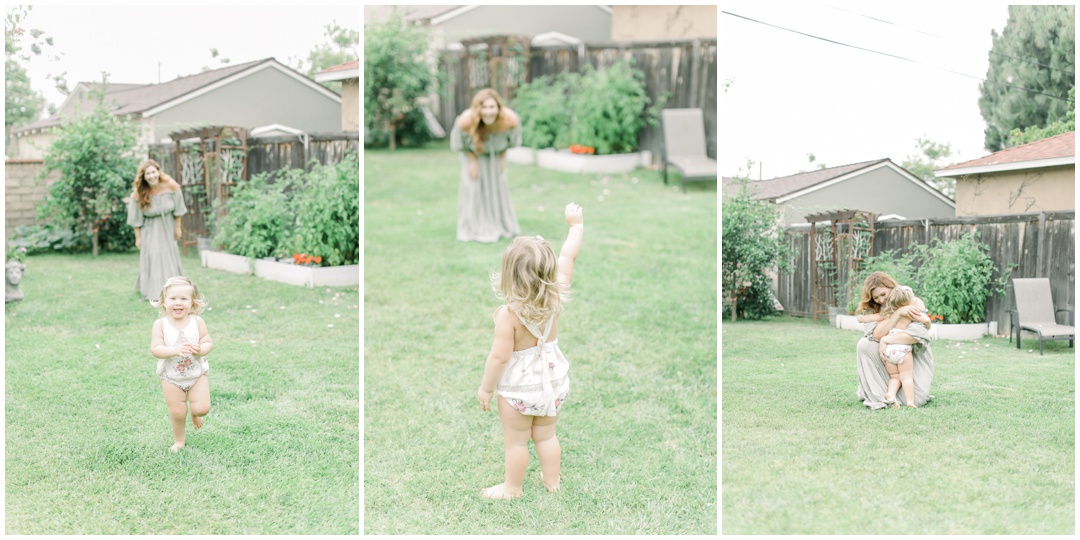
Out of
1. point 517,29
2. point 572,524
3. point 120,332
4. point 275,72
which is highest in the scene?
point 517,29

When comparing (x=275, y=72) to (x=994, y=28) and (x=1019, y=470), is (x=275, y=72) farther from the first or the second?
(x=1019, y=470)

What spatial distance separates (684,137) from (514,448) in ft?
25.6

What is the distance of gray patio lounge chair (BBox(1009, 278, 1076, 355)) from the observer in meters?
4.02

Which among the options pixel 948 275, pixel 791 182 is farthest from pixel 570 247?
pixel 948 275

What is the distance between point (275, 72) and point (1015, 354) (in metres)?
3.72

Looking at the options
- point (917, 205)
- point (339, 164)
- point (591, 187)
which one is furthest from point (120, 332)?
point (591, 187)

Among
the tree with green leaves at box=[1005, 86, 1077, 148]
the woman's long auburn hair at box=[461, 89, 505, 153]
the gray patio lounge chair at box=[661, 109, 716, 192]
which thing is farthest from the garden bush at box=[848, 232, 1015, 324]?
the gray patio lounge chair at box=[661, 109, 716, 192]

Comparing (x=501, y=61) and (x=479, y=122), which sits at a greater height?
(x=501, y=61)

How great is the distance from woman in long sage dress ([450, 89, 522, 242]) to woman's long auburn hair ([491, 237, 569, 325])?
4.01 meters

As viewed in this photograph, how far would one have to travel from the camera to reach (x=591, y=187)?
954 centimetres

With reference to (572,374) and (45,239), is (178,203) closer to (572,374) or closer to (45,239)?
(45,239)

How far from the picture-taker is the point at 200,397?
3.73 m

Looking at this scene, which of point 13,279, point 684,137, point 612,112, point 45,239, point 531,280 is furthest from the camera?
point 612,112

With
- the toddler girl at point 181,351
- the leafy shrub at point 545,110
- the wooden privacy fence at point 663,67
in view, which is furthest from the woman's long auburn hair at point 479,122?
the wooden privacy fence at point 663,67
